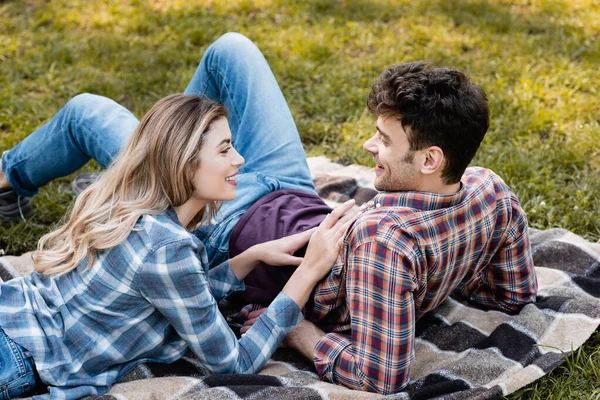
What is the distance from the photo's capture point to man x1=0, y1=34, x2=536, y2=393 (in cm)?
250

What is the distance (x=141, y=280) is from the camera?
2.46 meters

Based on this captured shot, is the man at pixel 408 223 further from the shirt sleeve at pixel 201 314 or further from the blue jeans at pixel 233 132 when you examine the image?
the blue jeans at pixel 233 132

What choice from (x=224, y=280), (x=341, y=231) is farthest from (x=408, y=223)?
(x=224, y=280)

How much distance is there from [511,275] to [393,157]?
2.80 ft

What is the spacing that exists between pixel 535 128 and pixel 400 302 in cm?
294

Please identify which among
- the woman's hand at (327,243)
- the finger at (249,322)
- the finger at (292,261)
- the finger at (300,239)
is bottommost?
the finger at (249,322)

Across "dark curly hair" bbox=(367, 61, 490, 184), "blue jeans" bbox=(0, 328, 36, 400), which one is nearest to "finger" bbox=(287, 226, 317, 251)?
"dark curly hair" bbox=(367, 61, 490, 184)

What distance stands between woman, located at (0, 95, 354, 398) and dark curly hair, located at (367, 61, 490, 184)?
1.50ft

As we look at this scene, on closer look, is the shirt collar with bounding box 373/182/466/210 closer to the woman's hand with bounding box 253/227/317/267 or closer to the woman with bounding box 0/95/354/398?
the woman with bounding box 0/95/354/398

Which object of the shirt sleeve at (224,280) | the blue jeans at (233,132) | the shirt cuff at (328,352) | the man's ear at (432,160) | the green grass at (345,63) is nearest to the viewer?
the man's ear at (432,160)

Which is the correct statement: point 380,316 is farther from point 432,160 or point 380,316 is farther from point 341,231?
point 432,160

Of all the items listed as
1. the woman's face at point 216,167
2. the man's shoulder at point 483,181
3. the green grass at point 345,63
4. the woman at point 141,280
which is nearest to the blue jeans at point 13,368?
the woman at point 141,280

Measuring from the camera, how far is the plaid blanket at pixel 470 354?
2555 millimetres

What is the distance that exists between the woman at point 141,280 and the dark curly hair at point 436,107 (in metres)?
0.46
